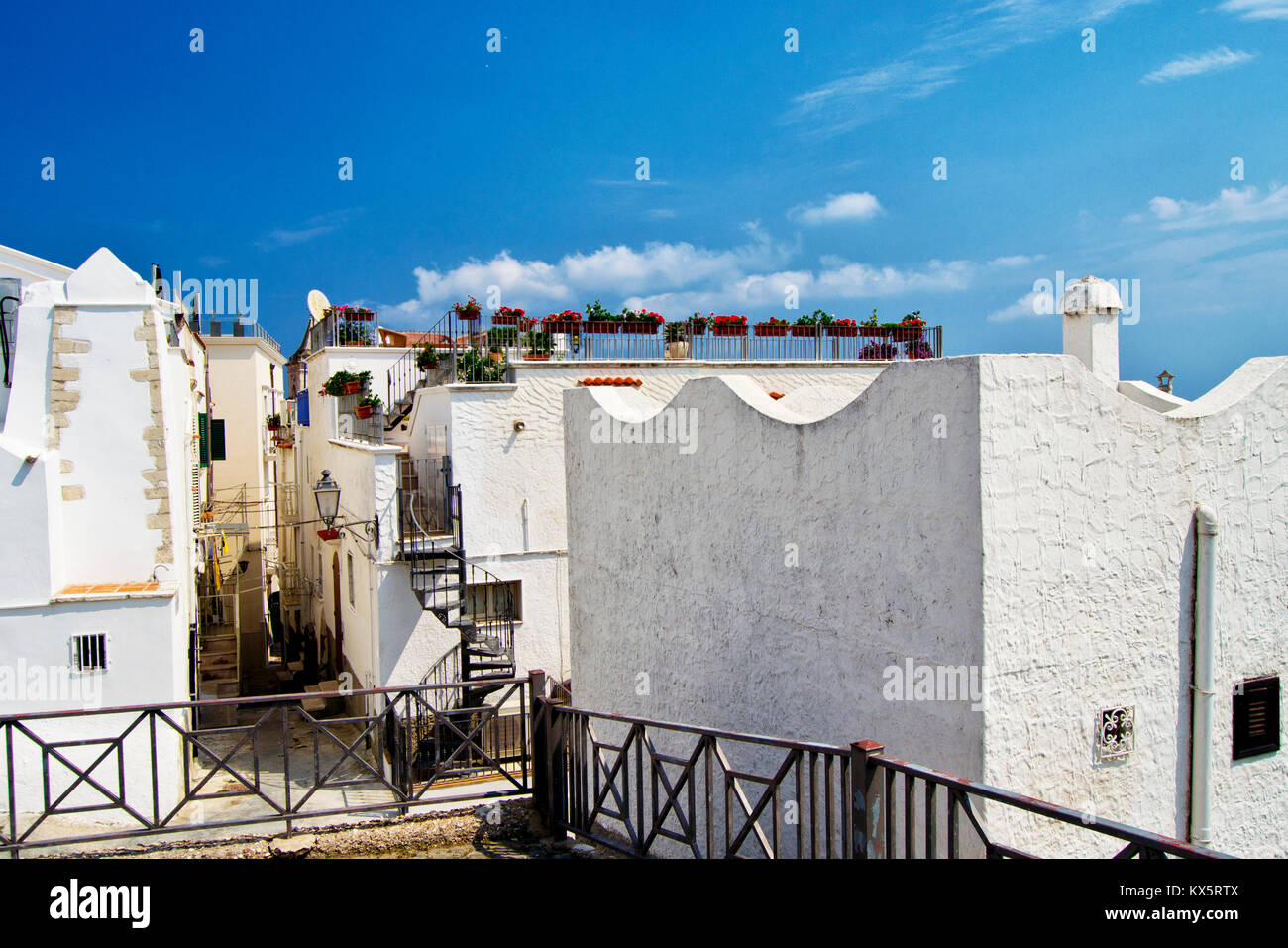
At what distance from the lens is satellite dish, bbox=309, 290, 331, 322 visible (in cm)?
2497

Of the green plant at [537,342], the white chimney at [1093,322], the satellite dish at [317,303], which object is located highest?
the satellite dish at [317,303]

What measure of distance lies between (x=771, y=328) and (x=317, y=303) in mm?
12884

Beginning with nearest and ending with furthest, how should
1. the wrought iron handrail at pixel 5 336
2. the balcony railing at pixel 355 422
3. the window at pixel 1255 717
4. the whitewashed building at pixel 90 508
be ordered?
1. the window at pixel 1255 717
2. the whitewashed building at pixel 90 508
3. the wrought iron handrail at pixel 5 336
4. the balcony railing at pixel 355 422

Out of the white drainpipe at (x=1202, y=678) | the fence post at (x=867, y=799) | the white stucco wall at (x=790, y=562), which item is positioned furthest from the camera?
the white drainpipe at (x=1202, y=678)

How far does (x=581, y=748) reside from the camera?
688cm

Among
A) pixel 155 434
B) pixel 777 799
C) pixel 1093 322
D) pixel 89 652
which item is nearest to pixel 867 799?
pixel 777 799

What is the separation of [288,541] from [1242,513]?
93.9ft

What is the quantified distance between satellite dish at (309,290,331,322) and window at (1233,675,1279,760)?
75.4 feet

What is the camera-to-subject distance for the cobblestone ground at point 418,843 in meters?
6.63

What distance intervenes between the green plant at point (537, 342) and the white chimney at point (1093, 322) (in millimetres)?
11073

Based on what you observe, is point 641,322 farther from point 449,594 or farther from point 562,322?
point 449,594

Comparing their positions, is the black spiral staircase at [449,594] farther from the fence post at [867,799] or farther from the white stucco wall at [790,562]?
the fence post at [867,799]

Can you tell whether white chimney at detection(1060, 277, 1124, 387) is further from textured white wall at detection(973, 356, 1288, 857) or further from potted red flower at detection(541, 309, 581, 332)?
potted red flower at detection(541, 309, 581, 332)

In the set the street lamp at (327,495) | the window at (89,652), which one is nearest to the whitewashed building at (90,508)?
the window at (89,652)
